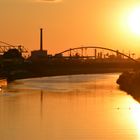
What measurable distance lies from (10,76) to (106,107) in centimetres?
5781

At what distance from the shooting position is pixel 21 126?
30266 mm

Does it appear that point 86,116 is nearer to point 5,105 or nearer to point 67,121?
point 67,121

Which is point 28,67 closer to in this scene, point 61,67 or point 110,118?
point 61,67

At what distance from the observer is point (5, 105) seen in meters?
Answer: 43.3

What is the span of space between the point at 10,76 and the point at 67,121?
67.4 metres

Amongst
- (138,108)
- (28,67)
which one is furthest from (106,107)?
(28,67)

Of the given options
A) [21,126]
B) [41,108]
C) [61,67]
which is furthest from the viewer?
[61,67]

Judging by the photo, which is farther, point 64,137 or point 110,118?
point 110,118

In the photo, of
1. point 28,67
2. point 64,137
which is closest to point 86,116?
point 64,137

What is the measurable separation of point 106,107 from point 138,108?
214 cm

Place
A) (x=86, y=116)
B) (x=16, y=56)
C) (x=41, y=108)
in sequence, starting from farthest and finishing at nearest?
(x=16, y=56), (x=41, y=108), (x=86, y=116)

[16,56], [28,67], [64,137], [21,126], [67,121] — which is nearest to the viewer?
[64,137]

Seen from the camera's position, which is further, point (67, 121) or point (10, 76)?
point (10, 76)

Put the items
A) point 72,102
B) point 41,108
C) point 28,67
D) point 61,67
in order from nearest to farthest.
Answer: point 41,108, point 72,102, point 61,67, point 28,67
